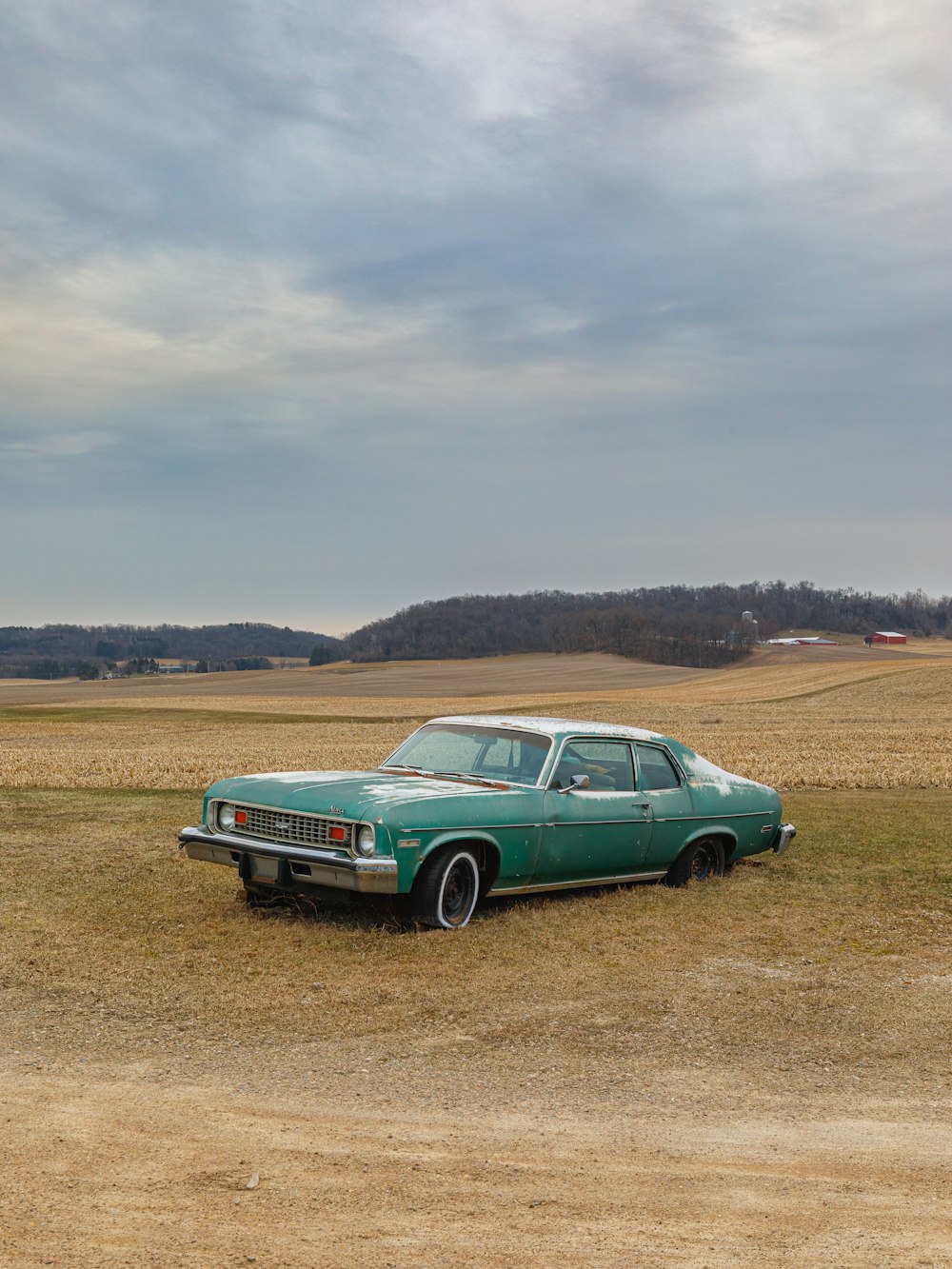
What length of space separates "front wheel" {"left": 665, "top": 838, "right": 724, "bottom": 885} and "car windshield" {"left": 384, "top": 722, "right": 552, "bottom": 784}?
1.74 metres

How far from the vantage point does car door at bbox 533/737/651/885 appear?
27.9 feet

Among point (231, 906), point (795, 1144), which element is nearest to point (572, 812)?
point (231, 906)

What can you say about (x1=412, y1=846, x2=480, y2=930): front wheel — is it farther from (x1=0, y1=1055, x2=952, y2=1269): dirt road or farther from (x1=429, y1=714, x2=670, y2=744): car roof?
(x1=0, y1=1055, x2=952, y2=1269): dirt road

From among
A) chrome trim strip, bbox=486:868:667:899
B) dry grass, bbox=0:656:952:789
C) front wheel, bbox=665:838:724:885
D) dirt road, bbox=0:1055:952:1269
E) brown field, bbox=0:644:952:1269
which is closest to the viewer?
dirt road, bbox=0:1055:952:1269

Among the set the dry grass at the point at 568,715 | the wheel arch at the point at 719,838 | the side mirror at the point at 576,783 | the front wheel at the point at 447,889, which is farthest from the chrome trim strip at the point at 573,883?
the dry grass at the point at 568,715

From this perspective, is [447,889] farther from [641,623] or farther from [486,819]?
[641,623]

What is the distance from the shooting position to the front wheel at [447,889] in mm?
7613

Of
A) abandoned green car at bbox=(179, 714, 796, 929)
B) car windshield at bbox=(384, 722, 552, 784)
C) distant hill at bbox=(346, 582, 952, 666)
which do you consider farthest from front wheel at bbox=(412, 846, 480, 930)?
distant hill at bbox=(346, 582, 952, 666)

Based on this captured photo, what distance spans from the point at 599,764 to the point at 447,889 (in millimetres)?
1866

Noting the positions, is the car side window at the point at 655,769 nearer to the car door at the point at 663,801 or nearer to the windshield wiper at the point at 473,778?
the car door at the point at 663,801

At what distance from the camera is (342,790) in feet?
25.8

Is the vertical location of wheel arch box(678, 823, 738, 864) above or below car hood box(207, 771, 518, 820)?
below

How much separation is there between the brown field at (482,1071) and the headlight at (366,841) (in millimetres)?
607

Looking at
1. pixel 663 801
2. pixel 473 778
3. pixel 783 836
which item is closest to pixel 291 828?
pixel 473 778
